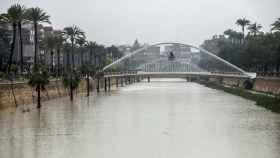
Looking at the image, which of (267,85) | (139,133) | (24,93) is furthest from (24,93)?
(267,85)

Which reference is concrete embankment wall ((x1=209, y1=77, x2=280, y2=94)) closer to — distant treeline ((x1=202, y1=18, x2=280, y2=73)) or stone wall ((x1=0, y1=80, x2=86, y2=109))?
distant treeline ((x1=202, y1=18, x2=280, y2=73))

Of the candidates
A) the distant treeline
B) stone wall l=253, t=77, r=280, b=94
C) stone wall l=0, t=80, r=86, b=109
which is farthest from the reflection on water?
the distant treeline

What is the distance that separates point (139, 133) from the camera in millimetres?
46594

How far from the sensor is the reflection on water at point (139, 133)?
37.7 meters

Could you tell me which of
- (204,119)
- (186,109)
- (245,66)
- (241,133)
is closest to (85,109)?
(186,109)

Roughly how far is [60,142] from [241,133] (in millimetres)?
12125

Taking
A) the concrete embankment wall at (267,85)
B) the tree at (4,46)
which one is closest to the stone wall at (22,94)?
the concrete embankment wall at (267,85)

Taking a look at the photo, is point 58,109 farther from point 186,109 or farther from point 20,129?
point 20,129

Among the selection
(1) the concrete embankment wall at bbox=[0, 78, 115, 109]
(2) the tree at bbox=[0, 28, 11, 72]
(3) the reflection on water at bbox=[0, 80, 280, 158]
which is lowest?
(3) the reflection on water at bbox=[0, 80, 280, 158]

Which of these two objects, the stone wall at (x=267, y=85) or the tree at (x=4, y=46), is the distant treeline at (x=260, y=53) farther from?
the tree at (x=4, y=46)

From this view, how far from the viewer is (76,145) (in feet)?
133

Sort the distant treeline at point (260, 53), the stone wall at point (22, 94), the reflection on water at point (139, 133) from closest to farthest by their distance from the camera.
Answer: the reflection on water at point (139, 133)
the stone wall at point (22, 94)
the distant treeline at point (260, 53)

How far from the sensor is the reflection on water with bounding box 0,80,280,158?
3766 cm

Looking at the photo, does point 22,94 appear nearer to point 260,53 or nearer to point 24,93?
point 24,93
